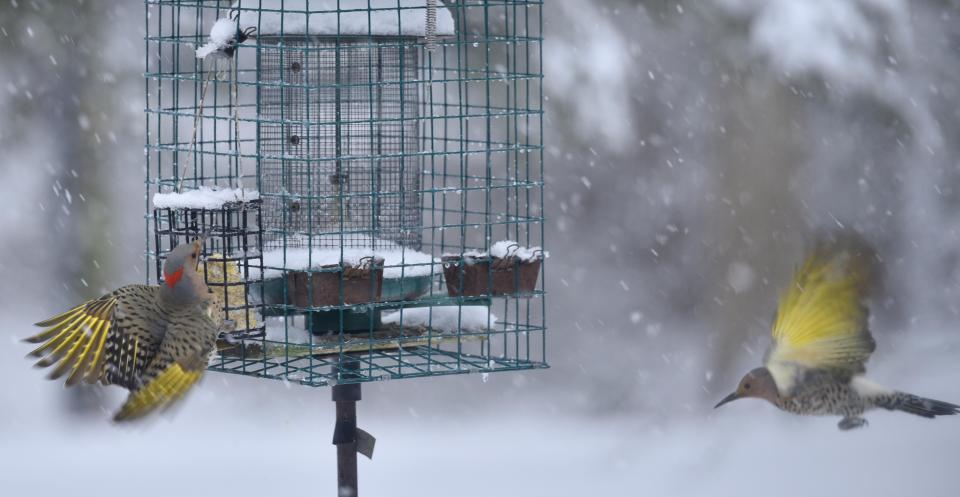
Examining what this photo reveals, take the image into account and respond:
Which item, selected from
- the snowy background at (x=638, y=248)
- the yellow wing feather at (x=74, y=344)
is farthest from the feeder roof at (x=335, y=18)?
the snowy background at (x=638, y=248)

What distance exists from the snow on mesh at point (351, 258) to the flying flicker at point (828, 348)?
148 centimetres

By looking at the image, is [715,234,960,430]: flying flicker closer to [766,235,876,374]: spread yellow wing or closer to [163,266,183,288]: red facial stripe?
[766,235,876,374]: spread yellow wing

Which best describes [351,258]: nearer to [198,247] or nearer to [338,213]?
[338,213]

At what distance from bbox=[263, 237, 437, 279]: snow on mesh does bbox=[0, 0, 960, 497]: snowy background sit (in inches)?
210

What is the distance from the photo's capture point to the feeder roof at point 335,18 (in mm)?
5328

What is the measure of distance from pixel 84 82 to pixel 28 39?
559 mm

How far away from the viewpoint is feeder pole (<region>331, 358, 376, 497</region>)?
5.53 metres

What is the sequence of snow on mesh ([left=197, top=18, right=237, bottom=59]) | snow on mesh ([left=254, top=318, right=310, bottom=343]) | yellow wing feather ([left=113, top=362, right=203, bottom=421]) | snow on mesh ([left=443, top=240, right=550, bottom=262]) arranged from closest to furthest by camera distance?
1. yellow wing feather ([left=113, top=362, right=203, bottom=421])
2. snow on mesh ([left=197, top=18, right=237, bottom=59])
3. snow on mesh ([left=254, top=318, right=310, bottom=343])
4. snow on mesh ([left=443, top=240, right=550, bottom=262])

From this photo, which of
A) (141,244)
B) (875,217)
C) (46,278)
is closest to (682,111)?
(875,217)

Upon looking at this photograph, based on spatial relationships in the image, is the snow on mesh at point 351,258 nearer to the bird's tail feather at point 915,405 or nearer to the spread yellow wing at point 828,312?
the spread yellow wing at point 828,312

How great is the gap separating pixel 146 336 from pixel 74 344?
313 mm

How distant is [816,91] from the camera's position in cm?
1121

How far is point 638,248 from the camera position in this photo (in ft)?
40.9

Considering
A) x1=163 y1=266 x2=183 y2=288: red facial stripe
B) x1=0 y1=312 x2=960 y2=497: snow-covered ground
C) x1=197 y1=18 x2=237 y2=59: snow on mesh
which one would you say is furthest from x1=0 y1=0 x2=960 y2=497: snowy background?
x1=163 y1=266 x2=183 y2=288: red facial stripe
